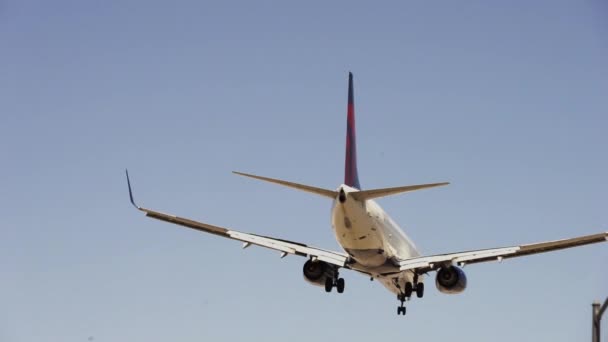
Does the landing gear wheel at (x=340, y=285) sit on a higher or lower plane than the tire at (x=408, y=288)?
lower

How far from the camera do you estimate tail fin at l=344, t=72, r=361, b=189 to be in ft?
180

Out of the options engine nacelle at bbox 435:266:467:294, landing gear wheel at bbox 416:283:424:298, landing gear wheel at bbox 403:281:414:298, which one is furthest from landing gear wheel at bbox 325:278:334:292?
engine nacelle at bbox 435:266:467:294

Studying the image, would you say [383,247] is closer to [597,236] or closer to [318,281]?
[318,281]

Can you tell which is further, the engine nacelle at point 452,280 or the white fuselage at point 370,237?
Answer: the engine nacelle at point 452,280

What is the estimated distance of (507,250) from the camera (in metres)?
50.0

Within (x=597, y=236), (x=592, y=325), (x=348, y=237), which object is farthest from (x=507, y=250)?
(x=592, y=325)

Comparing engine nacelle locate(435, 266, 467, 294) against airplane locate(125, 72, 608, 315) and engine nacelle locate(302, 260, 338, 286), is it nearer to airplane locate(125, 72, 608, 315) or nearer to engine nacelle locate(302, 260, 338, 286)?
airplane locate(125, 72, 608, 315)

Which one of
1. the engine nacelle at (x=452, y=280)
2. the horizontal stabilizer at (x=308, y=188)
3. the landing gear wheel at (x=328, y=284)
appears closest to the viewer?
the horizontal stabilizer at (x=308, y=188)

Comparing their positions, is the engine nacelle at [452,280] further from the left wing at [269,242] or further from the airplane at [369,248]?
the left wing at [269,242]

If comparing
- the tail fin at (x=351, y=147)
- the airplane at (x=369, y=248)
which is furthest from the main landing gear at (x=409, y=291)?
the tail fin at (x=351, y=147)

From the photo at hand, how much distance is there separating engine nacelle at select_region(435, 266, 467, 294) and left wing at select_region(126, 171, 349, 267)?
18.8 ft

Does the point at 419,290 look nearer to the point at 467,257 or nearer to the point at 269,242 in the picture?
the point at 467,257

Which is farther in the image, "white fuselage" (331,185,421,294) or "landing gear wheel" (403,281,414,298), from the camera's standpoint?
"landing gear wheel" (403,281,414,298)

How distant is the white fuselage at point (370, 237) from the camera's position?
45406mm
